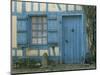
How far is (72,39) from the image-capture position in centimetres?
172

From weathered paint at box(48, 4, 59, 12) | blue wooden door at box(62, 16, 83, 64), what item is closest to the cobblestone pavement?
blue wooden door at box(62, 16, 83, 64)

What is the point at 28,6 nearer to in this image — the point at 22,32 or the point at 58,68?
the point at 22,32

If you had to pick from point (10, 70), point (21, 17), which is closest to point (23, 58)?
point (10, 70)

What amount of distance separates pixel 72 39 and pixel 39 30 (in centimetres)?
26

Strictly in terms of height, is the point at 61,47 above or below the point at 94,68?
above

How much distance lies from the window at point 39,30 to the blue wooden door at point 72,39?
144 millimetres

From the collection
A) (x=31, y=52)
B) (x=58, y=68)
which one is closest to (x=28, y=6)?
(x=31, y=52)

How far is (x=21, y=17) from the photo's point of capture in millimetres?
1637

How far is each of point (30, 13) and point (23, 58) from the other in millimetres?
320

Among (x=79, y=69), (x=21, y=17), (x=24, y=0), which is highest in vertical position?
(x=24, y=0)
